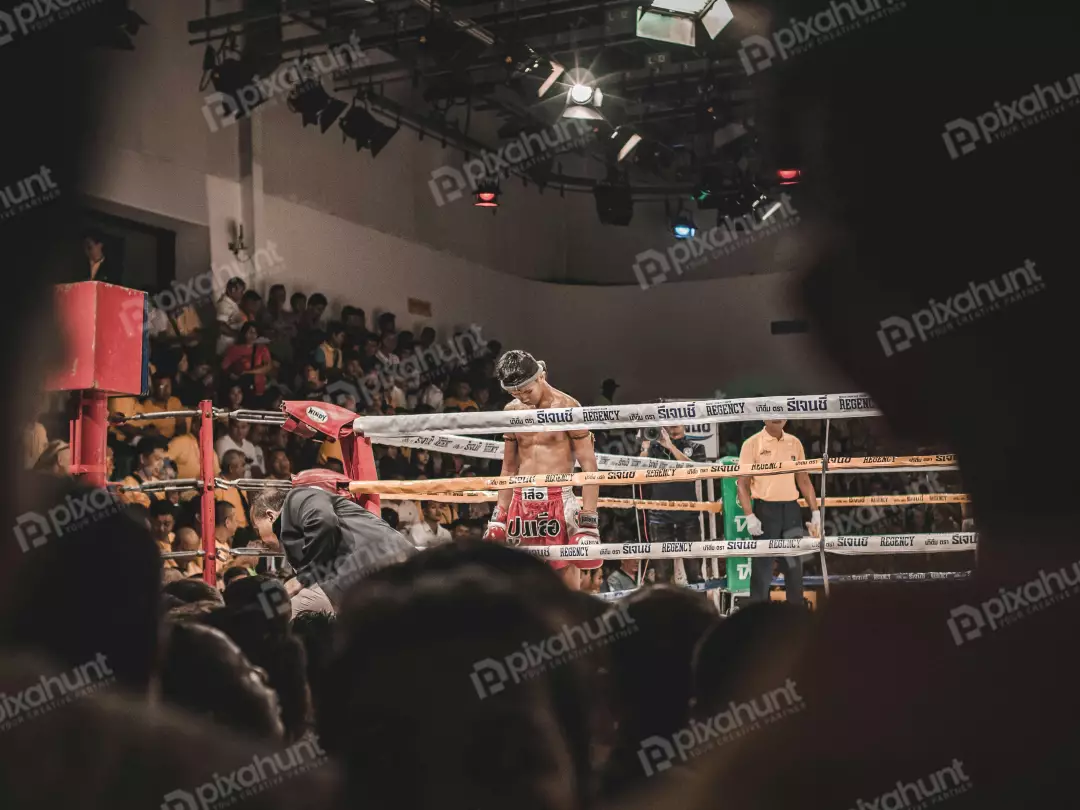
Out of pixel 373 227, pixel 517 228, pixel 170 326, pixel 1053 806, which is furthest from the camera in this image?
pixel 517 228

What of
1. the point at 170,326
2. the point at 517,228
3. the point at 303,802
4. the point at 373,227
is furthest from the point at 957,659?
the point at 517,228

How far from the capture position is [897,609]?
0.46 m

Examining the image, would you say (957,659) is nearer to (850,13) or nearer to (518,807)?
(518,807)

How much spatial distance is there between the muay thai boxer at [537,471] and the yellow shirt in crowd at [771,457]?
183 centimetres

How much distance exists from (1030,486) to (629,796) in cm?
22

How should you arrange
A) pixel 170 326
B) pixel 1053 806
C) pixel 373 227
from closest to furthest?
pixel 1053 806, pixel 170 326, pixel 373 227

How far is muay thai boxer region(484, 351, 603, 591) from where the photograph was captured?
→ 20.9 feet

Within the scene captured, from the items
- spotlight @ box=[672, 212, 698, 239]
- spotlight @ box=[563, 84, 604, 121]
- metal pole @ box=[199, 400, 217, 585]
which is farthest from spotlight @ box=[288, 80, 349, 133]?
metal pole @ box=[199, 400, 217, 585]

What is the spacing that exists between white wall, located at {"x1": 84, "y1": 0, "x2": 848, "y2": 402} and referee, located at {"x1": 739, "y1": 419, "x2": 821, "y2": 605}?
12.5 ft

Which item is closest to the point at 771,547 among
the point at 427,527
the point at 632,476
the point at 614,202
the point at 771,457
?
the point at 632,476

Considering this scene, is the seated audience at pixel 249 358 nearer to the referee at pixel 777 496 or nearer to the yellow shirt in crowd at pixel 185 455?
the yellow shirt in crowd at pixel 185 455

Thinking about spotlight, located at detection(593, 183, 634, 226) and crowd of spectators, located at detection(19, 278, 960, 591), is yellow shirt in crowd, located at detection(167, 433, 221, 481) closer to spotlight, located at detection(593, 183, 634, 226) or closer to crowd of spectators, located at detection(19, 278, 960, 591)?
crowd of spectators, located at detection(19, 278, 960, 591)

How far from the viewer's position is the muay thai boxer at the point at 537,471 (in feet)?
20.9

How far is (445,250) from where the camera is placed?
53.8 ft
